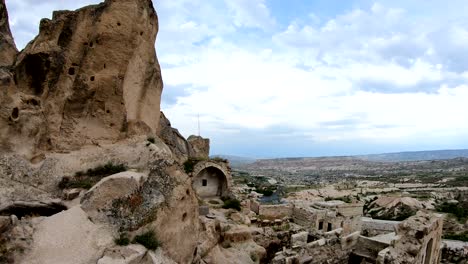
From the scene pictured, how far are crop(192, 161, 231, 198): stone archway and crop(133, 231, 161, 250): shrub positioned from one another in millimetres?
14444

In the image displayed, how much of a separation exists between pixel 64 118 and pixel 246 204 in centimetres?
1251

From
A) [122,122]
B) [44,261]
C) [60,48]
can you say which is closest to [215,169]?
[122,122]

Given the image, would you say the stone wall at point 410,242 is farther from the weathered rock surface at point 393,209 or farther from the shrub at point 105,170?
the weathered rock surface at point 393,209

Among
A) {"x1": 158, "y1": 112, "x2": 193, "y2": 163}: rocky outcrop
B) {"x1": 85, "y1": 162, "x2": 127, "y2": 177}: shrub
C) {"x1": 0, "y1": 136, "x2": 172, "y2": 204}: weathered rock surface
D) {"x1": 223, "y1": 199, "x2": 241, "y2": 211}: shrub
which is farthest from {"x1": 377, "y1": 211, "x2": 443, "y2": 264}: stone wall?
{"x1": 158, "y1": 112, "x2": 193, "y2": 163}: rocky outcrop

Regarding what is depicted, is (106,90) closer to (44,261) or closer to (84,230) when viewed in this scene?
(84,230)

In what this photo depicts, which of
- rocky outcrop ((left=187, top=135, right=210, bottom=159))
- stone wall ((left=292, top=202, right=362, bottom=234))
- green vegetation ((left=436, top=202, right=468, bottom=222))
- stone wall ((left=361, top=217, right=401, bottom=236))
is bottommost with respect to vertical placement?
green vegetation ((left=436, top=202, right=468, bottom=222))

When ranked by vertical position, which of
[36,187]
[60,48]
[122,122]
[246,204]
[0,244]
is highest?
[60,48]

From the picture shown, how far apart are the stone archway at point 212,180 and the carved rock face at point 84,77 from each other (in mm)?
10313

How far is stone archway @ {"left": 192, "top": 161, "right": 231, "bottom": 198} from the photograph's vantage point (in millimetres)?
21766

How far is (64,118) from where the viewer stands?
33.7 ft

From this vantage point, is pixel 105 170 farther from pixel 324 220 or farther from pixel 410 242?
pixel 324 220

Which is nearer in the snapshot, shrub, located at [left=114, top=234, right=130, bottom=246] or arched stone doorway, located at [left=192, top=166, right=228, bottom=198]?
shrub, located at [left=114, top=234, right=130, bottom=246]

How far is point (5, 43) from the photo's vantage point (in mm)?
11797

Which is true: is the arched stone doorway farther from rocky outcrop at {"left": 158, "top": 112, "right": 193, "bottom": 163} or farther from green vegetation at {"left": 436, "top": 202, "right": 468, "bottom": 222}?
green vegetation at {"left": 436, "top": 202, "right": 468, "bottom": 222}
